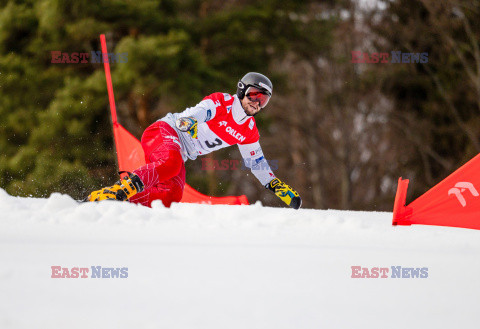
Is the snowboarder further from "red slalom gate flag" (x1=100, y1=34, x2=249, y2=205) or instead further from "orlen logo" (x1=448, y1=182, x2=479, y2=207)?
"orlen logo" (x1=448, y1=182, x2=479, y2=207)

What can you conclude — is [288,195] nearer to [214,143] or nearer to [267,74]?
[214,143]

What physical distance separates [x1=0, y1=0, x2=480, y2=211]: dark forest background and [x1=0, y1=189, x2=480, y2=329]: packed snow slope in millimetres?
4263

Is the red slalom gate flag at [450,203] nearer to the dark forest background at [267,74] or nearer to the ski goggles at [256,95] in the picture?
the ski goggles at [256,95]

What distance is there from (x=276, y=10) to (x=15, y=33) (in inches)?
235

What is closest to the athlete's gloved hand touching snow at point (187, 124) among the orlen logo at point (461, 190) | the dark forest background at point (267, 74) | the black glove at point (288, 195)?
the black glove at point (288, 195)

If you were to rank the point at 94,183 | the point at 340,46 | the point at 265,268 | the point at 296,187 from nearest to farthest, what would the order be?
the point at 265,268, the point at 94,183, the point at 340,46, the point at 296,187

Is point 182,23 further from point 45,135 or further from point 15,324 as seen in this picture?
point 15,324

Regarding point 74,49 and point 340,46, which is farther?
point 340,46

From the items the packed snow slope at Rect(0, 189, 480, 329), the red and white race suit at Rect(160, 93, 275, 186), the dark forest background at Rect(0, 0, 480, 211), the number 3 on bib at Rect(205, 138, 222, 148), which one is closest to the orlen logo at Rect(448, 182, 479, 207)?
the packed snow slope at Rect(0, 189, 480, 329)

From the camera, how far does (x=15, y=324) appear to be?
1.86 metres

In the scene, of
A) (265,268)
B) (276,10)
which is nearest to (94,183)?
(276,10)

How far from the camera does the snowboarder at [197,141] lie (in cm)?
399

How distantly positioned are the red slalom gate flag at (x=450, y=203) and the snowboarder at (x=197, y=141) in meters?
0.97

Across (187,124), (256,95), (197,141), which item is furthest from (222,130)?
(187,124)
